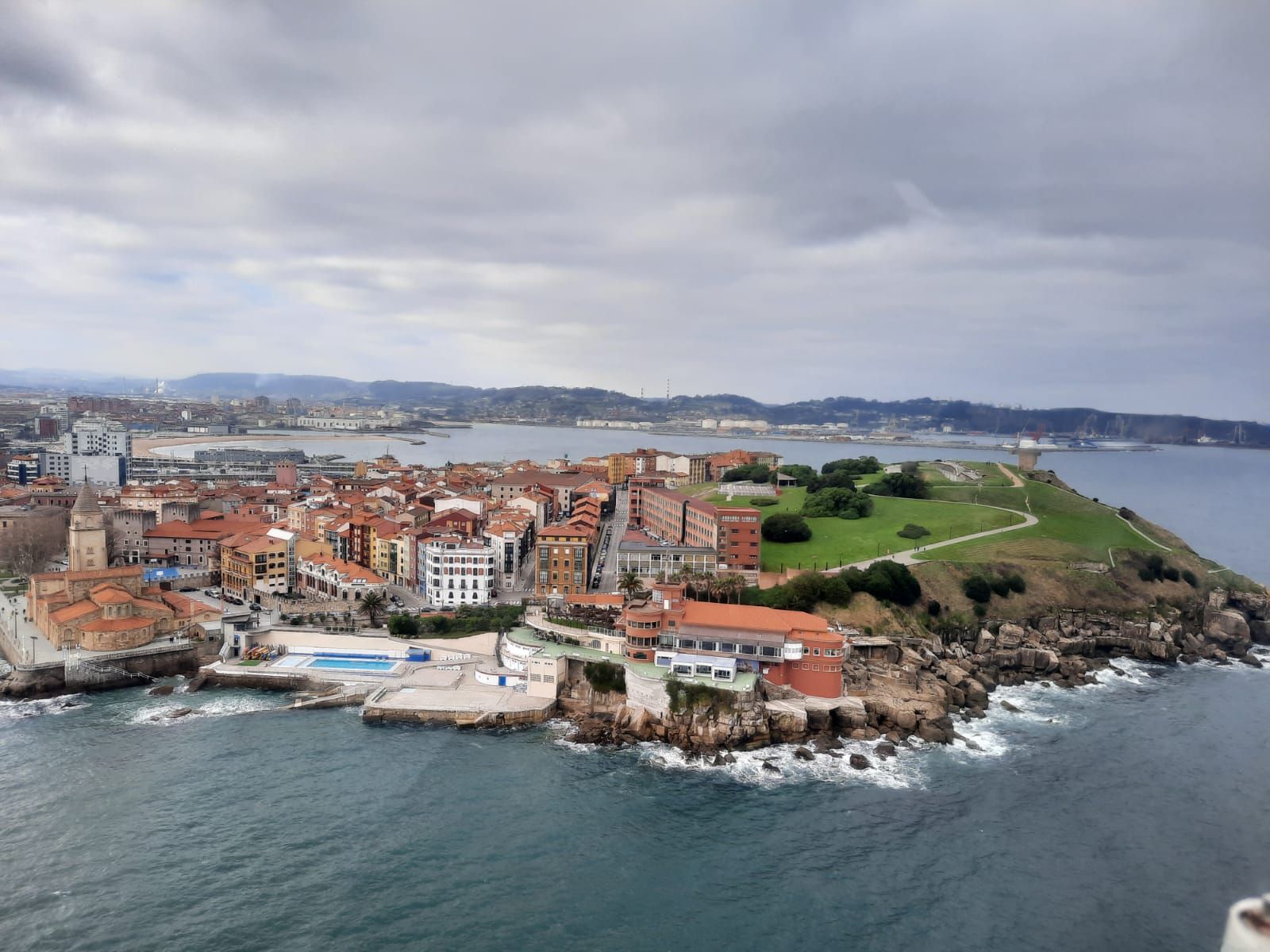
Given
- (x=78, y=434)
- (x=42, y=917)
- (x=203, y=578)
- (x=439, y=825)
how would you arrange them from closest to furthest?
(x=42, y=917), (x=439, y=825), (x=203, y=578), (x=78, y=434)

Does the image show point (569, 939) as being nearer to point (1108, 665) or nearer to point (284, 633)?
point (284, 633)

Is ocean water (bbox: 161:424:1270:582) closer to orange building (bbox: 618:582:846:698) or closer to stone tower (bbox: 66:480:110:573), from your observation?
orange building (bbox: 618:582:846:698)

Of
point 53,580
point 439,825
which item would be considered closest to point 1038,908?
point 439,825

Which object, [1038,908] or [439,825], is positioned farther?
[439,825]

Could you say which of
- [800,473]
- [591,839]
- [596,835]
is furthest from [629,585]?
[800,473]

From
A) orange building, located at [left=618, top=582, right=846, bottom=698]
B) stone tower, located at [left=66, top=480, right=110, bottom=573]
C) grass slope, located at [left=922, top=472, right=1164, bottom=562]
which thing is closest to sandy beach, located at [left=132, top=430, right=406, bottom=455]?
stone tower, located at [left=66, top=480, right=110, bottom=573]
